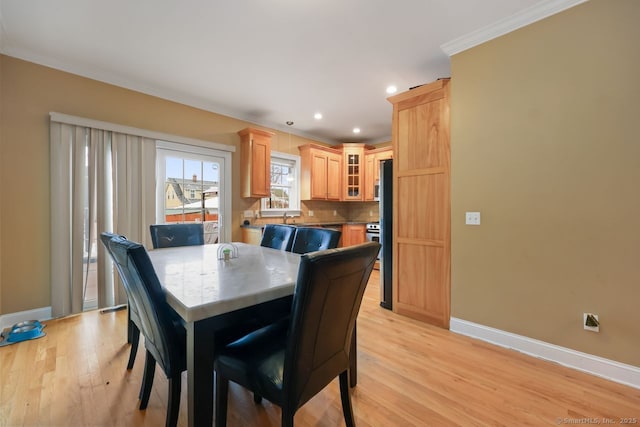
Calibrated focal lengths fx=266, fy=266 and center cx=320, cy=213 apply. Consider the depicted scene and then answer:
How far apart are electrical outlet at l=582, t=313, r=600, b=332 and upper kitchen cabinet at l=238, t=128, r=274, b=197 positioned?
147 inches

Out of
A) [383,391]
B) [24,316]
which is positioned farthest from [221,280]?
[24,316]

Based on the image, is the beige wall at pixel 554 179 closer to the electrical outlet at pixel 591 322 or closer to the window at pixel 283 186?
the electrical outlet at pixel 591 322

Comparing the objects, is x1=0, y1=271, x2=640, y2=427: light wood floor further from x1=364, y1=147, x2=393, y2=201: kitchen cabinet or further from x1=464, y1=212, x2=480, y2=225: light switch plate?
x1=364, y1=147, x2=393, y2=201: kitchen cabinet

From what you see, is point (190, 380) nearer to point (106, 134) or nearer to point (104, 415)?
point (104, 415)

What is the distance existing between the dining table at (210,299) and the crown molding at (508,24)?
2.41 metres

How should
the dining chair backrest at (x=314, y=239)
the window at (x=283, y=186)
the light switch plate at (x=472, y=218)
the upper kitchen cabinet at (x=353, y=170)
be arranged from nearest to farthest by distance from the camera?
the dining chair backrest at (x=314, y=239) < the light switch plate at (x=472, y=218) < the window at (x=283, y=186) < the upper kitchen cabinet at (x=353, y=170)

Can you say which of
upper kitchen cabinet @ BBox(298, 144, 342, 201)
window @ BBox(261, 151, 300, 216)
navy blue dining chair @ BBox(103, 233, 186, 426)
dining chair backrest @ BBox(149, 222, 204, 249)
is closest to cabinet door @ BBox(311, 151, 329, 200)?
upper kitchen cabinet @ BBox(298, 144, 342, 201)

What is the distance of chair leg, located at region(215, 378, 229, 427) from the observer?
3.70 feet

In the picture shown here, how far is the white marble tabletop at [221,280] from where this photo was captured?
1014mm

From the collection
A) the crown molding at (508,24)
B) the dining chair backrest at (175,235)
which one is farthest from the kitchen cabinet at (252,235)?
the crown molding at (508,24)

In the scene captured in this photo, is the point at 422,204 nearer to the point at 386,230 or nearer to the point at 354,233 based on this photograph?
the point at 386,230

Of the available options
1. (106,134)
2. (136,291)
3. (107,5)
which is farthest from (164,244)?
(107,5)

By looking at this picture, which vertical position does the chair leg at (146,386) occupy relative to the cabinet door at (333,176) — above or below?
below

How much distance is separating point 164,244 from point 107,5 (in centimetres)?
198
